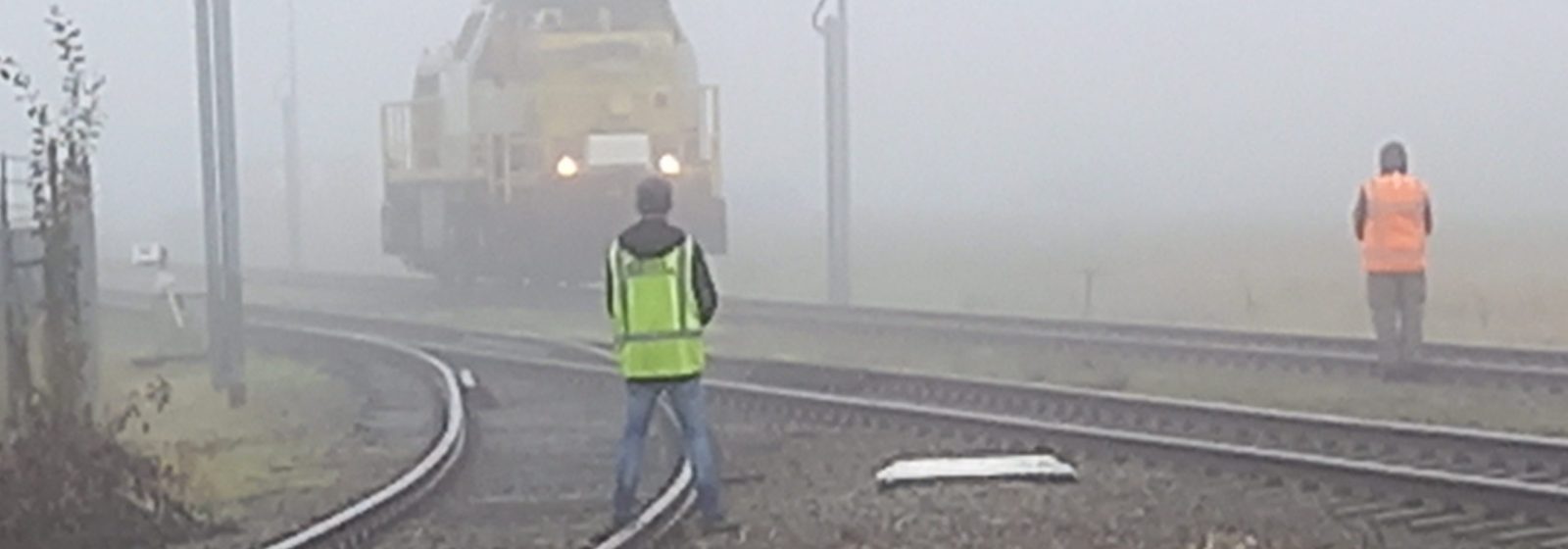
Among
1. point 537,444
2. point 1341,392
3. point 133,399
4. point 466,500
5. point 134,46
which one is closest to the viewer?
point 466,500

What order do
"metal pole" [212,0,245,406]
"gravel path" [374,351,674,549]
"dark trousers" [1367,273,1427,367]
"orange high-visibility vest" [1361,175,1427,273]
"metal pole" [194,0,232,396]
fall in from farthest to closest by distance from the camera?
1. "metal pole" [194,0,232,396]
2. "metal pole" [212,0,245,406]
3. "dark trousers" [1367,273,1427,367]
4. "orange high-visibility vest" [1361,175,1427,273]
5. "gravel path" [374,351,674,549]

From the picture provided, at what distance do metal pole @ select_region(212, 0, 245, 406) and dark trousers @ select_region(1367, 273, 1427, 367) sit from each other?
817cm

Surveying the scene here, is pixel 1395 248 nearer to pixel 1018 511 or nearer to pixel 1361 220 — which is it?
pixel 1361 220

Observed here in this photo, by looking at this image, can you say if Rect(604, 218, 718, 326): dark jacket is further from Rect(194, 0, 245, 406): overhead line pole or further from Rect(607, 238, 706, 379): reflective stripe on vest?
Rect(194, 0, 245, 406): overhead line pole

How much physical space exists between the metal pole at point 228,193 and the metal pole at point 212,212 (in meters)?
0.07

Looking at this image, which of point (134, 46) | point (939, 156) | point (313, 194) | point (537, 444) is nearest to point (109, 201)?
point (313, 194)

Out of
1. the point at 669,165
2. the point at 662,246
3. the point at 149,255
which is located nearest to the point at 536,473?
the point at 662,246

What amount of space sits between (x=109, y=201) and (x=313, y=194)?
5.68 m

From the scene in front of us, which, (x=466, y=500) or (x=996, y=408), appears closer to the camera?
(x=466, y=500)

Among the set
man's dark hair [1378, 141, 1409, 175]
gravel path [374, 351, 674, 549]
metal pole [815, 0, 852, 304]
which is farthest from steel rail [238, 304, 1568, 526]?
metal pole [815, 0, 852, 304]

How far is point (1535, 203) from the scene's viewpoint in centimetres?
5353

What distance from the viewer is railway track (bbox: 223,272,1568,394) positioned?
57.3 ft

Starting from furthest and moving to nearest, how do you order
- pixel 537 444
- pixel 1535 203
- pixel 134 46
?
pixel 134 46, pixel 1535 203, pixel 537 444

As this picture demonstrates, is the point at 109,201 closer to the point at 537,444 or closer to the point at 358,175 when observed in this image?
the point at 358,175
